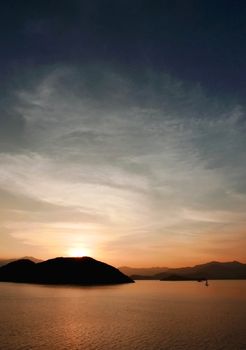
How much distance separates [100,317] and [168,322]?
20.2 m

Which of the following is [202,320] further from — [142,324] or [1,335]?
[1,335]

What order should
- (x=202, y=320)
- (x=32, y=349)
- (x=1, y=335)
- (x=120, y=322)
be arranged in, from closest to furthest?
(x=32, y=349)
(x=1, y=335)
(x=120, y=322)
(x=202, y=320)

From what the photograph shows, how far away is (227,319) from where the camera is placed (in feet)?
334

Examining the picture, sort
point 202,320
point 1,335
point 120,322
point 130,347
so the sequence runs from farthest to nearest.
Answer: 1. point 202,320
2. point 120,322
3. point 1,335
4. point 130,347

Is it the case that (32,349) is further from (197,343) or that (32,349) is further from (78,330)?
(197,343)

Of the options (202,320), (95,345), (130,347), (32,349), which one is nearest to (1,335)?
(32,349)

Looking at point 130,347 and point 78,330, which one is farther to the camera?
point 78,330

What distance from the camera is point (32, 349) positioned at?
58.2m

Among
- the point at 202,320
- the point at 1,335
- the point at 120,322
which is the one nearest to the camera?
the point at 1,335

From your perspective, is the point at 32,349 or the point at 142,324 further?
the point at 142,324

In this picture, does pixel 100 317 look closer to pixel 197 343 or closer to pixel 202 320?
pixel 202 320

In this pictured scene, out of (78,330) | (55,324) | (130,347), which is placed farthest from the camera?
(55,324)

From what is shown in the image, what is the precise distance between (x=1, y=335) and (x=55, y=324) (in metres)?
20.4

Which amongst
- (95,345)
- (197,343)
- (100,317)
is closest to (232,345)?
(197,343)
